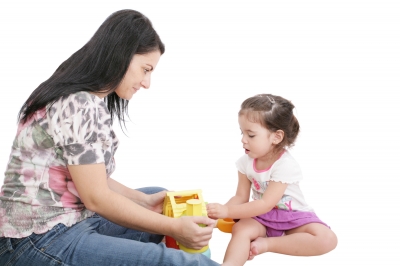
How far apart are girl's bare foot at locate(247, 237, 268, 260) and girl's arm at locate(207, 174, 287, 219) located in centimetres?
13

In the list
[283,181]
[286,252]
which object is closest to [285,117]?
[283,181]

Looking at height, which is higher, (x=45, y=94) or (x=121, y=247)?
(x=45, y=94)

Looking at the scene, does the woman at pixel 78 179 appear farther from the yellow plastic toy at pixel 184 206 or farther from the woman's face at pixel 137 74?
the yellow plastic toy at pixel 184 206

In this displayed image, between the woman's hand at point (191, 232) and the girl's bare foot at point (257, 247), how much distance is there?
1.43 feet

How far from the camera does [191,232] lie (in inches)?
73.4

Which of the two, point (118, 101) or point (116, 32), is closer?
point (116, 32)

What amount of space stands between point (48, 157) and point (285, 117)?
1.16 meters

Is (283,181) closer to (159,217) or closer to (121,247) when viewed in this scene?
(159,217)

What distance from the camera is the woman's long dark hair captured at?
1.81 metres

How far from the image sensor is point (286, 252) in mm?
2336

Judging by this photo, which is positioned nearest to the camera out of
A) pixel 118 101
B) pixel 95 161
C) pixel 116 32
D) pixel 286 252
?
pixel 95 161

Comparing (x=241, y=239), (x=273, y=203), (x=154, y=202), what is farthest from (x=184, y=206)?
(x=273, y=203)

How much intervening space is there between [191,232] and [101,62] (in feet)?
2.48

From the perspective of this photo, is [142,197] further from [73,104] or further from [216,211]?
[73,104]
